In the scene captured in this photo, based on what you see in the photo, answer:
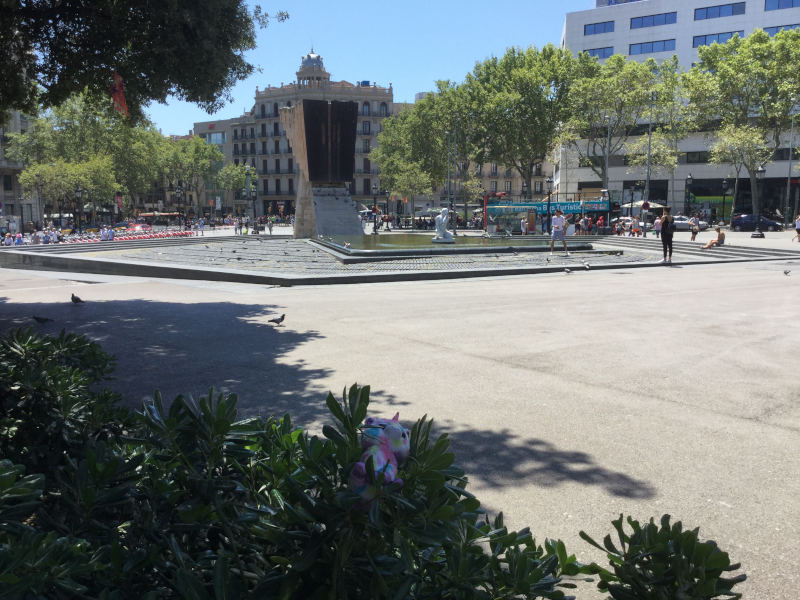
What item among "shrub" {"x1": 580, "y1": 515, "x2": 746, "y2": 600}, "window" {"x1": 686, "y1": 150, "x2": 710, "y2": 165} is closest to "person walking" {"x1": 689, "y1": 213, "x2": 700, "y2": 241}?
"window" {"x1": 686, "y1": 150, "x2": 710, "y2": 165}

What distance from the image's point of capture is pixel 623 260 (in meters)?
21.6

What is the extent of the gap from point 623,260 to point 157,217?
2454 inches

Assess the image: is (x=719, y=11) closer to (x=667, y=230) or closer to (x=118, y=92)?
(x=667, y=230)

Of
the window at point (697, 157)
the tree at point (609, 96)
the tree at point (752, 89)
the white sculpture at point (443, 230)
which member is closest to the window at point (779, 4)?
the tree at point (752, 89)

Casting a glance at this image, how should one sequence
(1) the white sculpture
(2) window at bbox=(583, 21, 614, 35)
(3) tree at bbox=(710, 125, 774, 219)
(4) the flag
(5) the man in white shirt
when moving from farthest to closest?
(2) window at bbox=(583, 21, 614, 35)
(3) tree at bbox=(710, 125, 774, 219)
(1) the white sculpture
(5) the man in white shirt
(4) the flag

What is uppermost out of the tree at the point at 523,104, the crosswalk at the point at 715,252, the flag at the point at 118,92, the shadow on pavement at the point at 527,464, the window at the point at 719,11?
the window at the point at 719,11

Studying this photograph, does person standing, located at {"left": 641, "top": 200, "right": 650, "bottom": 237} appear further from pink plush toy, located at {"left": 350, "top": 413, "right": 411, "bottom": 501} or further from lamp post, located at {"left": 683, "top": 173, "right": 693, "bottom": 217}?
pink plush toy, located at {"left": 350, "top": 413, "right": 411, "bottom": 501}

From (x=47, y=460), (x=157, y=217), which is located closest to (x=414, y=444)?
(x=47, y=460)

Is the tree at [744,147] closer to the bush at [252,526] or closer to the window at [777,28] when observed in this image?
the window at [777,28]

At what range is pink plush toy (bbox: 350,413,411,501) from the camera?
1.40 metres

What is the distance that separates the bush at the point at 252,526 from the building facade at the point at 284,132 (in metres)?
83.9

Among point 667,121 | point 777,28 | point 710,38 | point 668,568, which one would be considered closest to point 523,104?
point 667,121

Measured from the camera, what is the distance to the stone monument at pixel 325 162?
33.8m

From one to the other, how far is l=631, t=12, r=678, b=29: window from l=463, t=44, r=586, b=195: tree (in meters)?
12.9
